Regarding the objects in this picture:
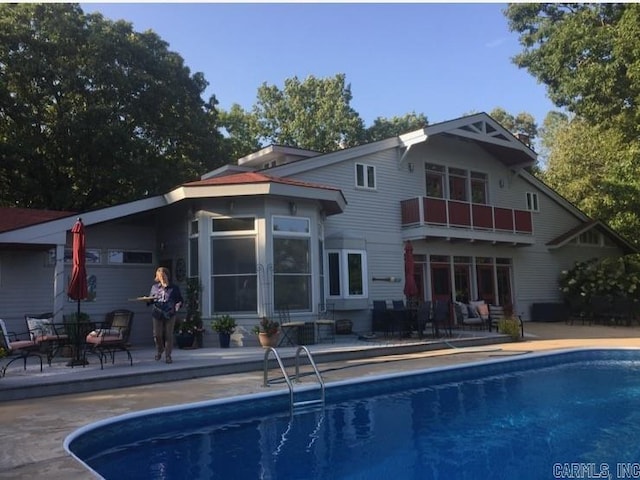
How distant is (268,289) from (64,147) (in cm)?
1263

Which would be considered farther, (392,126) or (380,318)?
(392,126)

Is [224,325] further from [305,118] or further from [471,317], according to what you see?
[305,118]

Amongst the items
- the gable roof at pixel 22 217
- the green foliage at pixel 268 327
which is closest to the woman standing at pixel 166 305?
the green foliage at pixel 268 327

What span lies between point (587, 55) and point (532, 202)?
17.5 feet

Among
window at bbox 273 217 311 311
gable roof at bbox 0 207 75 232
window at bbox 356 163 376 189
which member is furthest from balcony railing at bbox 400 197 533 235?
gable roof at bbox 0 207 75 232

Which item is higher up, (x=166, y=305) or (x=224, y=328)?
(x=166, y=305)

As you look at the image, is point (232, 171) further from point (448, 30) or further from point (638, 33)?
point (638, 33)

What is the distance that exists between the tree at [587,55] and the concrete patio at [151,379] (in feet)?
28.0

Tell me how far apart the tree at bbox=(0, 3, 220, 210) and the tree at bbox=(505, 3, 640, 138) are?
45.9ft

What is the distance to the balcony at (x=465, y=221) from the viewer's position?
15.7 meters

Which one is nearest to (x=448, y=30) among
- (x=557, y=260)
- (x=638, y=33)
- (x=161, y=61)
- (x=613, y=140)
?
(x=638, y=33)

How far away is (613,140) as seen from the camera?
1902 cm

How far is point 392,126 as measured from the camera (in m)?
40.9

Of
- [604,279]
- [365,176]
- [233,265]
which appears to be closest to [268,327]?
[233,265]
